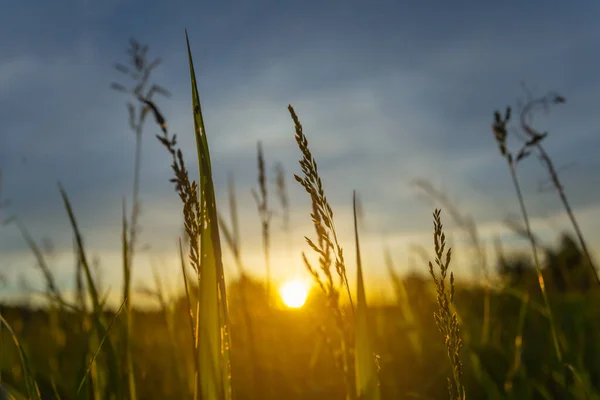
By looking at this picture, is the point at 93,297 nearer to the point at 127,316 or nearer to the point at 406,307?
the point at 127,316

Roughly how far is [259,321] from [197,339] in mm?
2397

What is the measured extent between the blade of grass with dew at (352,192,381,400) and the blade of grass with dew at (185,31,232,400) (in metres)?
0.33

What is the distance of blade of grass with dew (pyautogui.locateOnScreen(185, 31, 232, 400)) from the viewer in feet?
4.45

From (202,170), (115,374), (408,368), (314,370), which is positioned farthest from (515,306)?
(202,170)

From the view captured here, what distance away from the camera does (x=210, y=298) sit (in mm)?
1371

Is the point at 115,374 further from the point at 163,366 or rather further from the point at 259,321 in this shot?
the point at 163,366

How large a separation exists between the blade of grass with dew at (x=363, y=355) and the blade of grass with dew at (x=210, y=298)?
0.33 metres

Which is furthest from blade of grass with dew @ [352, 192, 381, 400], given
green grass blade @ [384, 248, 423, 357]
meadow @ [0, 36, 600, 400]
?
green grass blade @ [384, 248, 423, 357]

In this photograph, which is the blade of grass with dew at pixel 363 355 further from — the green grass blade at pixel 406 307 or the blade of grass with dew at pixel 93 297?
the green grass blade at pixel 406 307

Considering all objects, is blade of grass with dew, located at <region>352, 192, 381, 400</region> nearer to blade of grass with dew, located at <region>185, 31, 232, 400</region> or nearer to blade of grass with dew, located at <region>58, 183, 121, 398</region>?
blade of grass with dew, located at <region>185, 31, 232, 400</region>

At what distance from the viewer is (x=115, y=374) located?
6.42 ft

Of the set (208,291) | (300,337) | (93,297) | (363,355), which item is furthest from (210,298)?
(300,337)

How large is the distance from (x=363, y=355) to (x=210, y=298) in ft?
1.34

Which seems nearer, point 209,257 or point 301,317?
point 209,257
